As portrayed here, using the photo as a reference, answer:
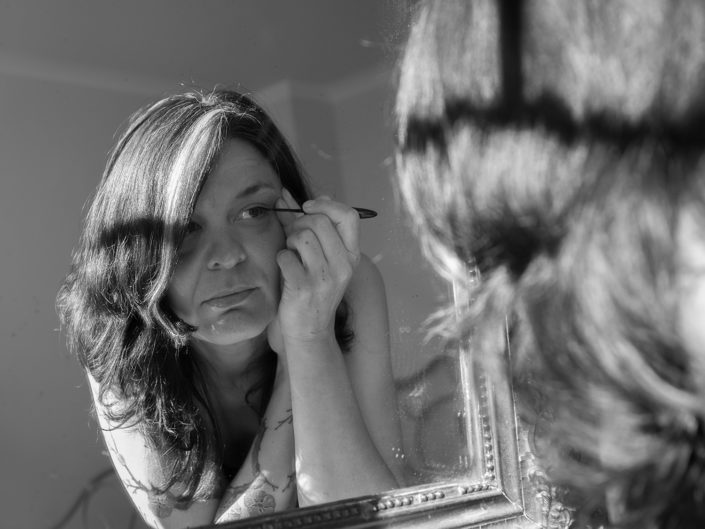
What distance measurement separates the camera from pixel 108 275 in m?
0.62

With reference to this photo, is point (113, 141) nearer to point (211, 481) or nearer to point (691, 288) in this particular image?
point (211, 481)

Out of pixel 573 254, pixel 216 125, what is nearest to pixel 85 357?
pixel 216 125

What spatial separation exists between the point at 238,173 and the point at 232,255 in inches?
2.7

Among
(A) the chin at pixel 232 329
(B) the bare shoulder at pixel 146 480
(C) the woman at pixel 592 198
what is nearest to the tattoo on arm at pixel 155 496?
(B) the bare shoulder at pixel 146 480

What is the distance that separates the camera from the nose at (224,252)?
63 cm

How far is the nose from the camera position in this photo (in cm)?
63

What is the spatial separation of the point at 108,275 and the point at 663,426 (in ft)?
1.39

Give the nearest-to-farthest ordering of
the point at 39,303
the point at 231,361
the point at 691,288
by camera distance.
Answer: the point at 691,288 → the point at 39,303 → the point at 231,361

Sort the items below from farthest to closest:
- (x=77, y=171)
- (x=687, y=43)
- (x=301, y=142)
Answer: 1. (x=301, y=142)
2. (x=77, y=171)
3. (x=687, y=43)

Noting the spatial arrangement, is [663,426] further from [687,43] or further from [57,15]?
[57,15]

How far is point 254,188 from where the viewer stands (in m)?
0.66

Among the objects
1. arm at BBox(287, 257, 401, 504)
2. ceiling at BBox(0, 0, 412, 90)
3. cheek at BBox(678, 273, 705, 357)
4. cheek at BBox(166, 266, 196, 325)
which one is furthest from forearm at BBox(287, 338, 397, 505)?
cheek at BBox(678, 273, 705, 357)

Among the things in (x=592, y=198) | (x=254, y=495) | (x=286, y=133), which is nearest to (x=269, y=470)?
(x=254, y=495)

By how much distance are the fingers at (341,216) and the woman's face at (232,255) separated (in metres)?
0.04
